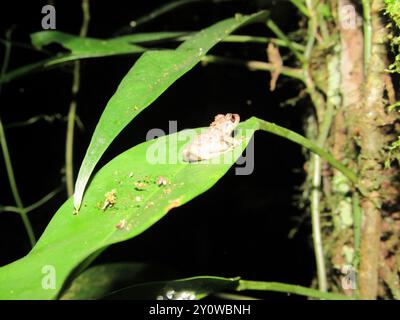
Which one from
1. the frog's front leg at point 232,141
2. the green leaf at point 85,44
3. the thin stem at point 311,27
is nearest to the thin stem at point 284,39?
the thin stem at point 311,27

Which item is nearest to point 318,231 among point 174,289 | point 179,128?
point 174,289

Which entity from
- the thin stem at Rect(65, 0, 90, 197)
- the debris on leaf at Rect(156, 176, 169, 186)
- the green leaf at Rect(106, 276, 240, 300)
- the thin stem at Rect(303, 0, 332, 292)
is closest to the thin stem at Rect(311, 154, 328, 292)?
the thin stem at Rect(303, 0, 332, 292)

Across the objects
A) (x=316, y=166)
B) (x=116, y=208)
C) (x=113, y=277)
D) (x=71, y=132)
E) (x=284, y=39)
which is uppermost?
(x=284, y=39)

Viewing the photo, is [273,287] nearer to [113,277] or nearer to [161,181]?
[161,181]

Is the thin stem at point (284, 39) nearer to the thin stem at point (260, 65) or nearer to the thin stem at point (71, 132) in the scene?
the thin stem at point (260, 65)

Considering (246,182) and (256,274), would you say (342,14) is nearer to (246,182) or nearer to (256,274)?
(246,182)

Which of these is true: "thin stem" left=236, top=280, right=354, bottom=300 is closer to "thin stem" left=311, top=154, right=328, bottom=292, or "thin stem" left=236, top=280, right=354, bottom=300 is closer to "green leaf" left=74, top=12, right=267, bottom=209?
"thin stem" left=311, top=154, right=328, bottom=292
